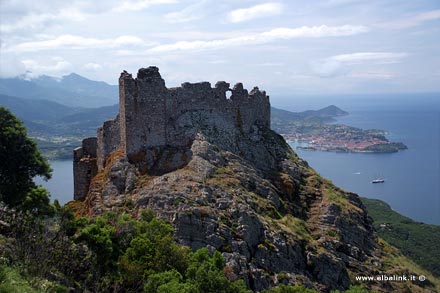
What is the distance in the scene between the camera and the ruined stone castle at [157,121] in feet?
70.4

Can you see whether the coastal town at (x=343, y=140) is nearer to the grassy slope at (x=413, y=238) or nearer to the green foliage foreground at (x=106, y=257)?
the grassy slope at (x=413, y=238)

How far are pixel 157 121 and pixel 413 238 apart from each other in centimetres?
4674

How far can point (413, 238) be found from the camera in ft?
193

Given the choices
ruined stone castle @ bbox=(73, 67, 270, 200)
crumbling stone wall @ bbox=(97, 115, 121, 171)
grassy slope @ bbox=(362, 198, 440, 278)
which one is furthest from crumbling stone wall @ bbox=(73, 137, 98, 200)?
grassy slope @ bbox=(362, 198, 440, 278)

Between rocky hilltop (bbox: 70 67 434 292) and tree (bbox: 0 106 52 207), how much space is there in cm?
269

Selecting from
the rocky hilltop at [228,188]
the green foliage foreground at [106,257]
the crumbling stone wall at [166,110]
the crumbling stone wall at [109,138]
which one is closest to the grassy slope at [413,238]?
the rocky hilltop at [228,188]

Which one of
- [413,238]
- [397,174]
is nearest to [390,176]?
[397,174]

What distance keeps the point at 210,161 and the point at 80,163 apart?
714cm

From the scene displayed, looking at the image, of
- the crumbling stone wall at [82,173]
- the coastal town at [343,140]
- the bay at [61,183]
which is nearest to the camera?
the crumbling stone wall at [82,173]

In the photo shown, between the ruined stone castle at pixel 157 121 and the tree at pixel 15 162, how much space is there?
3.70 metres

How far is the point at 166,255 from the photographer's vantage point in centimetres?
1485

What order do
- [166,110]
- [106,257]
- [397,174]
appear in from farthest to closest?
[397,174]
[166,110]
[106,257]

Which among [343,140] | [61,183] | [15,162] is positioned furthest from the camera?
[343,140]

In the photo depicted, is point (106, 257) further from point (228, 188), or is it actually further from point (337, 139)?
point (337, 139)
